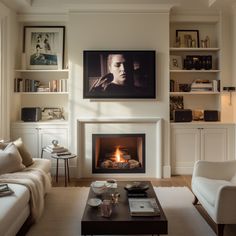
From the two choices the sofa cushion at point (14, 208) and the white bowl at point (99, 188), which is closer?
the sofa cushion at point (14, 208)

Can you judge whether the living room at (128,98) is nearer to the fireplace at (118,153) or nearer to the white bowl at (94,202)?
the fireplace at (118,153)

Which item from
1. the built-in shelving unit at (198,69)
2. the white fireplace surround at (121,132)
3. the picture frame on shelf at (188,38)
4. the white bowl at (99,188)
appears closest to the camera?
the white bowl at (99,188)

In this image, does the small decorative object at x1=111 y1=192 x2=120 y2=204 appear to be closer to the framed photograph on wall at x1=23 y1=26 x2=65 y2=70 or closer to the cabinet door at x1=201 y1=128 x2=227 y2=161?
the cabinet door at x1=201 y1=128 x2=227 y2=161

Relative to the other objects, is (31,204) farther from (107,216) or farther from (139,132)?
(139,132)

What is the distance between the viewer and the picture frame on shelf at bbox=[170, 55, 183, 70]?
5.52 m

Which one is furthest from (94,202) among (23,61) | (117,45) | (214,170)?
(23,61)

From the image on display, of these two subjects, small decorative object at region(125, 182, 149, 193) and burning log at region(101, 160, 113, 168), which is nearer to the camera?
small decorative object at region(125, 182, 149, 193)

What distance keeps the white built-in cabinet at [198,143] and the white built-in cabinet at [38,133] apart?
186 cm

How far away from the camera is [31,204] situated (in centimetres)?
320

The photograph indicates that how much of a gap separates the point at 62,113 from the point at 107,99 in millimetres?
993

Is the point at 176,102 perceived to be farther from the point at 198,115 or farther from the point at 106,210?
the point at 106,210

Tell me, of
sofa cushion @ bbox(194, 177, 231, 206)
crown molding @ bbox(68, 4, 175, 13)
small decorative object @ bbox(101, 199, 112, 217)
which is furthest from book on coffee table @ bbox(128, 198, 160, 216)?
crown molding @ bbox(68, 4, 175, 13)

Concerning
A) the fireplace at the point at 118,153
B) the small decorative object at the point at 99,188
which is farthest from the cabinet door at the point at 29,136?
the small decorative object at the point at 99,188

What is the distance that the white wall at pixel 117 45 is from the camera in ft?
16.7
